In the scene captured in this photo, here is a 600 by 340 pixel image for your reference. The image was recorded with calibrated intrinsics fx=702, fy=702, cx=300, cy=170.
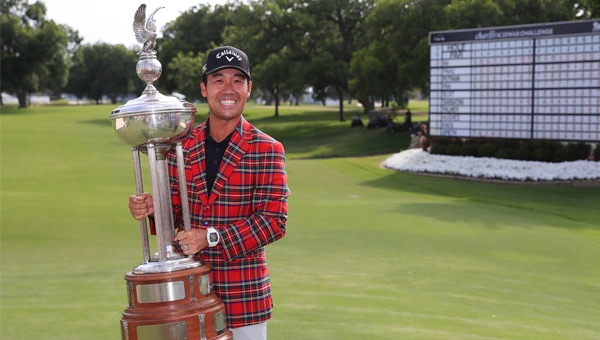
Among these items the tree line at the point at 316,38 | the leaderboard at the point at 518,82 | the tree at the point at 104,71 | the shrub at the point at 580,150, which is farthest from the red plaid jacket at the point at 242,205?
the tree at the point at 104,71

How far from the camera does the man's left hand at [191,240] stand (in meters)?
2.98

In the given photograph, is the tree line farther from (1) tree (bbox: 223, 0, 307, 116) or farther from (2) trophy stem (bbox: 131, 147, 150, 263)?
(2) trophy stem (bbox: 131, 147, 150, 263)

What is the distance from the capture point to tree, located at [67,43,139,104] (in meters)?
112

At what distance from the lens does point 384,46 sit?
43531 mm

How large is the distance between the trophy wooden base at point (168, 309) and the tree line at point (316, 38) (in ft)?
99.6

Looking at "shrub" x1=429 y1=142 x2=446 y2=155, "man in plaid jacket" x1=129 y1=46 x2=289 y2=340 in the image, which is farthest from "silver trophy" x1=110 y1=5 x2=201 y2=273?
"shrub" x1=429 y1=142 x2=446 y2=155

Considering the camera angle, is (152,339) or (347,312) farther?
(347,312)

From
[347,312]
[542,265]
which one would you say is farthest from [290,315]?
[542,265]

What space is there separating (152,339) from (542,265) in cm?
859

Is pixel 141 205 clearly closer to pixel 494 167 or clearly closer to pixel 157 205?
pixel 157 205

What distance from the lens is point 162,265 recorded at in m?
2.91

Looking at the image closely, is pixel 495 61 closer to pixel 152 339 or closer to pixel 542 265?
pixel 542 265

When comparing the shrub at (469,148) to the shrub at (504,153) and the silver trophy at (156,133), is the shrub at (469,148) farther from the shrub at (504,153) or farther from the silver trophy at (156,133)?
the silver trophy at (156,133)

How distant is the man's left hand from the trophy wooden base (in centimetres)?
9
